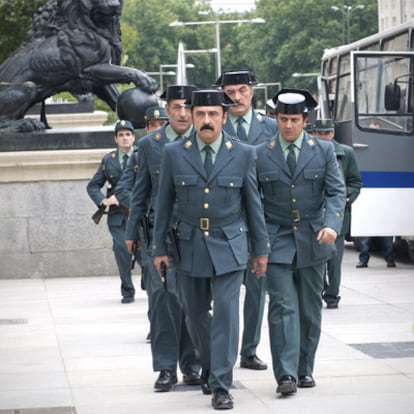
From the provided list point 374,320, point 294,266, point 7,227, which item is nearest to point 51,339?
point 374,320

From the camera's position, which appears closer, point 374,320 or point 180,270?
point 180,270

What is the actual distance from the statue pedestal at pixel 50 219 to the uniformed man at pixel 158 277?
858 centimetres

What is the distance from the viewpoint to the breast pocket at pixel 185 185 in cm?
880

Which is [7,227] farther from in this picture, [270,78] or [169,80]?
[169,80]

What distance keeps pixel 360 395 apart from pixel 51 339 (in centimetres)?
416

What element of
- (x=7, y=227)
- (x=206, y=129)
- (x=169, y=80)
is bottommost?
(x=169, y=80)

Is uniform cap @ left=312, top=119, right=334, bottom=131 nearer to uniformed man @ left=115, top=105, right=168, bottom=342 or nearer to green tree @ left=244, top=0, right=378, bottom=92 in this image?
uniformed man @ left=115, top=105, right=168, bottom=342

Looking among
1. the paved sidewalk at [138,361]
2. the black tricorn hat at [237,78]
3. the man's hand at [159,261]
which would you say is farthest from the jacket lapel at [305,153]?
the paved sidewalk at [138,361]

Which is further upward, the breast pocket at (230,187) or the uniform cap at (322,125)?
the breast pocket at (230,187)

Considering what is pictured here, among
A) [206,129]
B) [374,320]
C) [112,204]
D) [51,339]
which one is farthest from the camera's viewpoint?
[112,204]

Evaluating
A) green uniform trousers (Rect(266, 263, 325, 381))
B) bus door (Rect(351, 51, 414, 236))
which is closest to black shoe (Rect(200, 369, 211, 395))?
green uniform trousers (Rect(266, 263, 325, 381))

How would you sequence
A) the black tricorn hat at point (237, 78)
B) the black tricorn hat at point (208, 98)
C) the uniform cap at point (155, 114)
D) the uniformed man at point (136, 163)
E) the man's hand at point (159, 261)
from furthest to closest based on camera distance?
the uniform cap at point (155, 114) < the uniformed man at point (136, 163) < the black tricorn hat at point (237, 78) < the man's hand at point (159, 261) < the black tricorn hat at point (208, 98)

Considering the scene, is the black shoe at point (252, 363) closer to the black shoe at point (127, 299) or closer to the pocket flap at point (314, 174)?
the pocket flap at point (314, 174)

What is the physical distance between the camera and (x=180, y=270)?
29.1 feet
